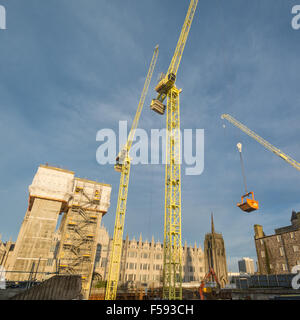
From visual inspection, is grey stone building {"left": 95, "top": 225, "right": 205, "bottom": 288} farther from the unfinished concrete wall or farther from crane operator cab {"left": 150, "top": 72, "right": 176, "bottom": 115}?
the unfinished concrete wall

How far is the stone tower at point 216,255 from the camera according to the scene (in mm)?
103438

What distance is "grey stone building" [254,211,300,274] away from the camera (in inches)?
1951

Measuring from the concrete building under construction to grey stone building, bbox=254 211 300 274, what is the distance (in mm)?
48254

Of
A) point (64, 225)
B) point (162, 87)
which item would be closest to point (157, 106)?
point (162, 87)

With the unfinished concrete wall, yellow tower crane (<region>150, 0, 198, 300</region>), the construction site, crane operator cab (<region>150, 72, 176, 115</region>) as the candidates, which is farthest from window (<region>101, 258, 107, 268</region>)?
the unfinished concrete wall

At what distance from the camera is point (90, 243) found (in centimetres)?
6444

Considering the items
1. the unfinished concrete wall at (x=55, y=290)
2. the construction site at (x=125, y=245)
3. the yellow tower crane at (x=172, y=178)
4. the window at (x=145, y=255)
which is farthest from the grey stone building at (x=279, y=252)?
the unfinished concrete wall at (x=55, y=290)

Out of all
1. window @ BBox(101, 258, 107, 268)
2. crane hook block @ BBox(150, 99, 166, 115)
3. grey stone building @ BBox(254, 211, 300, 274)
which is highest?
crane hook block @ BBox(150, 99, 166, 115)

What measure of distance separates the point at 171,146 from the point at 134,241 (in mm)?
55986

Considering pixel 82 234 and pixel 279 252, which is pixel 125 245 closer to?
pixel 82 234

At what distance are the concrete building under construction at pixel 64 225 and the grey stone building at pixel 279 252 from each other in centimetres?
4825

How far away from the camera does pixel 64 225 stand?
66.2 metres
